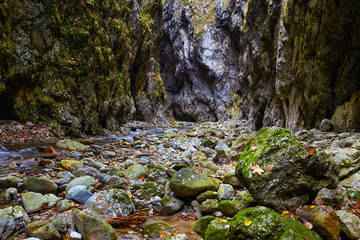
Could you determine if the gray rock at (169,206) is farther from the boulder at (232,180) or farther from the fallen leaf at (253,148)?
the fallen leaf at (253,148)

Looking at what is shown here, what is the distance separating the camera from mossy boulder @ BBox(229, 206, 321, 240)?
76.1 inches

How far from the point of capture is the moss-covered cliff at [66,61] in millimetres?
7668

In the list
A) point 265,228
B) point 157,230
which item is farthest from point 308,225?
point 157,230

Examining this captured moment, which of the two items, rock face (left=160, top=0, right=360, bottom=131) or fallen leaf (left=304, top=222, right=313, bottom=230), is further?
rock face (left=160, top=0, right=360, bottom=131)

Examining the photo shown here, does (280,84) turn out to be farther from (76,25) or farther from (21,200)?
(21,200)

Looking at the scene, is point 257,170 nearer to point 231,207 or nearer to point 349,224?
point 231,207

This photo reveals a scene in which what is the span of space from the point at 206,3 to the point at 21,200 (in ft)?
153

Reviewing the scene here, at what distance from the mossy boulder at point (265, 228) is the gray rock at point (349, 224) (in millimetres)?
625

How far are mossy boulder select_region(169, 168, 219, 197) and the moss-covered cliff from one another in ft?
24.2

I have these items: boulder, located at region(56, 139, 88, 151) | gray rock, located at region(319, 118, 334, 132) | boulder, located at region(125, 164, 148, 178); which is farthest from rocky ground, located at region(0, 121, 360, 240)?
gray rock, located at region(319, 118, 334, 132)

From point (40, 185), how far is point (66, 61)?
323 inches

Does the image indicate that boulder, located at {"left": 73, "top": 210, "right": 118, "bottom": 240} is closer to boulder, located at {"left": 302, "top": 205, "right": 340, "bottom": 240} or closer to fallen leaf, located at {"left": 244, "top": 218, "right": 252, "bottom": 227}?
fallen leaf, located at {"left": 244, "top": 218, "right": 252, "bottom": 227}

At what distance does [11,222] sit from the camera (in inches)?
91.0

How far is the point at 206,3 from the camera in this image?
1615 inches
